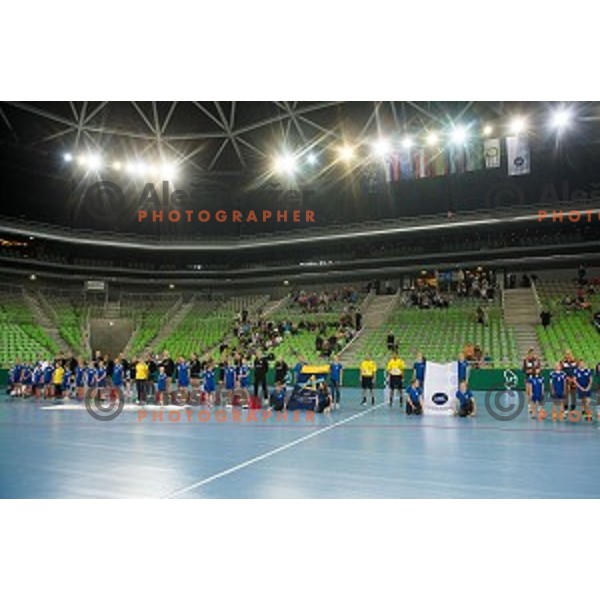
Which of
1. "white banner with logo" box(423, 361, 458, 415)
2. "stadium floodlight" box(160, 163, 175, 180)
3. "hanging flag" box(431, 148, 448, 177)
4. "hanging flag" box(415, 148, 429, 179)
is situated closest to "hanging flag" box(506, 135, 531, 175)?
"hanging flag" box(431, 148, 448, 177)

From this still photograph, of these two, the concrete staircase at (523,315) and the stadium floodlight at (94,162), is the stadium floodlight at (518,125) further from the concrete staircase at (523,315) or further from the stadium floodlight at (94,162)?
the stadium floodlight at (94,162)

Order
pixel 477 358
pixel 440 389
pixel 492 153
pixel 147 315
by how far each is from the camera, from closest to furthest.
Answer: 1. pixel 440 389
2. pixel 477 358
3. pixel 492 153
4. pixel 147 315

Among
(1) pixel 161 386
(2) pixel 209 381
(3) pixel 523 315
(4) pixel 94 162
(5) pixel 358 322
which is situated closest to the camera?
(2) pixel 209 381

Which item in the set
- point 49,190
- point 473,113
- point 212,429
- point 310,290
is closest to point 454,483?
point 212,429

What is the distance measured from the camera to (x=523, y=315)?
2973cm

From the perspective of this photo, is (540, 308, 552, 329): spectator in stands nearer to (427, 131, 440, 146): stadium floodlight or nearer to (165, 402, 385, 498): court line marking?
(427, 131, 440, 146): stadium floodlight

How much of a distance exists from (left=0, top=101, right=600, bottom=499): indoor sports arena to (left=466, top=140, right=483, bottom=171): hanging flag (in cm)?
13

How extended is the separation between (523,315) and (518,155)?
10689mm

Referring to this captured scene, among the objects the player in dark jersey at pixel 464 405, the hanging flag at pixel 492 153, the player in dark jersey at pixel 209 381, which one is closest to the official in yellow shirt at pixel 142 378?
the player in dark jersey at pixel 209 381

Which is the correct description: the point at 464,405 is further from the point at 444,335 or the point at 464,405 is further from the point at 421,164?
the point at 421,164

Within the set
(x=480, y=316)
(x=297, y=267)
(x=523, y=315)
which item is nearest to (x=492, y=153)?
(x=523, y=315)

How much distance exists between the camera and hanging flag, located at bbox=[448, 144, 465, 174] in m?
33.5

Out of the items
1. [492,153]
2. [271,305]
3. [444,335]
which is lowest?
[444,335]
